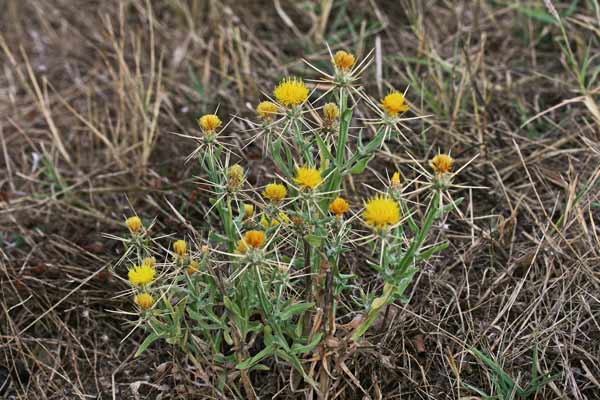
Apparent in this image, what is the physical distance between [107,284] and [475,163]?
4.27 feet

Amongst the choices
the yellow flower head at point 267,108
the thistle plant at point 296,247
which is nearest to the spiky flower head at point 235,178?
the thistle plant at point 296,247

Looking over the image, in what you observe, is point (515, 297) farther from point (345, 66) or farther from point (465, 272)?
point (345, 66)

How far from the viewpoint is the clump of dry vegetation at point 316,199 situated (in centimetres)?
181

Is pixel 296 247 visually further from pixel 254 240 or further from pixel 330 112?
pixel 330 112

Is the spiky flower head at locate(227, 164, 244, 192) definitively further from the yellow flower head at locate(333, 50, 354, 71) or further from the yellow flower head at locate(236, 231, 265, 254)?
the yellow flower head at locate(333, 50, 354, 71)

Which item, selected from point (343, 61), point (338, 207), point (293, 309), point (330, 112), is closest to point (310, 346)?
point (293, 309)

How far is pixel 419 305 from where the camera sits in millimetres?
2016

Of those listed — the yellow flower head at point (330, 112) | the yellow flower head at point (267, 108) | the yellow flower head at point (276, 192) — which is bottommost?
the yellow flower head at point (276, 192)

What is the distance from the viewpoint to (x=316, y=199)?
1.50 m

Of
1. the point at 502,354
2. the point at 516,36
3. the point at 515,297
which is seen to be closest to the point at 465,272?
the point at 515,297

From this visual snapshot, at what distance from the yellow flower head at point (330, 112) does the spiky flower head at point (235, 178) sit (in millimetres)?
226

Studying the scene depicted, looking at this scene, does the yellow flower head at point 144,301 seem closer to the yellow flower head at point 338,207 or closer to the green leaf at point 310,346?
the green leaf at point 310,346

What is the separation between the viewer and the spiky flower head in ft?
5.17

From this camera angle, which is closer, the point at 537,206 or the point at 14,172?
the point at 537,206
